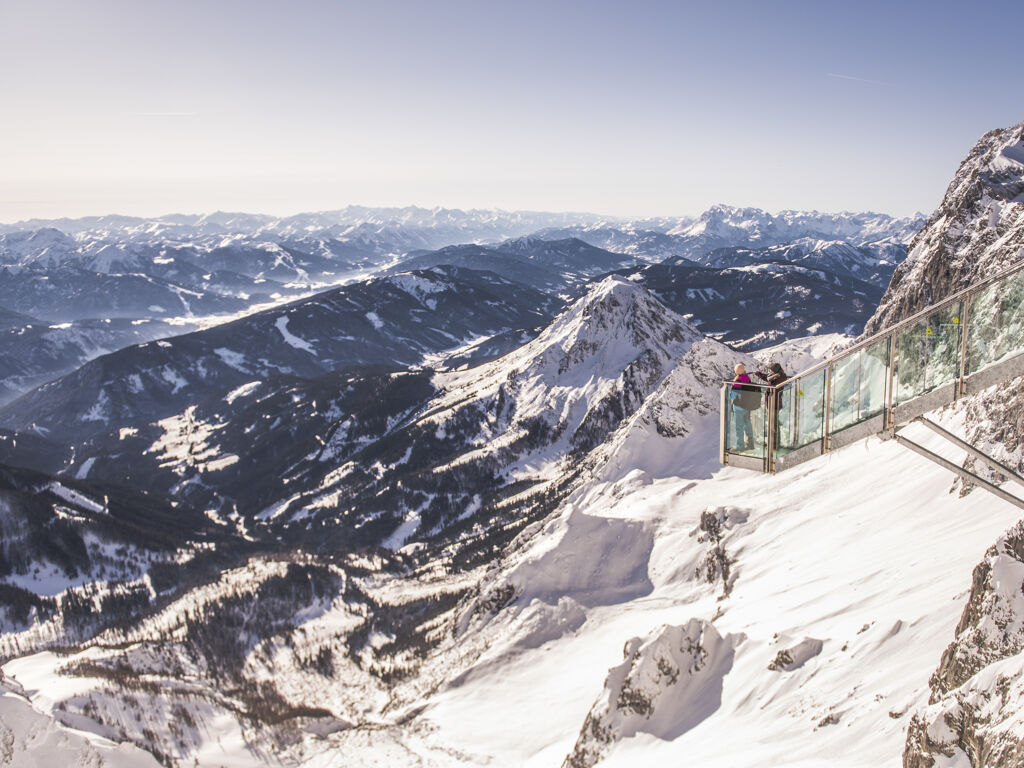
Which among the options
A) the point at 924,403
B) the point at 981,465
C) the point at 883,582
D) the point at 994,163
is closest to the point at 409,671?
the point at 883,582

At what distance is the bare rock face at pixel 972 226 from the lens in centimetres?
8606

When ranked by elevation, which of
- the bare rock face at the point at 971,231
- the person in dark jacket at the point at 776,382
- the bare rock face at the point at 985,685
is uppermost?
the bare rock face at the point at 971,231

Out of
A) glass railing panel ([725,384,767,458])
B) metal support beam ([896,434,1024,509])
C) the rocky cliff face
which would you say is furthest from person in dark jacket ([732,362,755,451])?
the rocky cliff face

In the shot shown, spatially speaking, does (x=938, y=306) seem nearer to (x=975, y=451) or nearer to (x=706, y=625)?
(x=975, y=451)

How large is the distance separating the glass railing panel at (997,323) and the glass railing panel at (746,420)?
5.44 metres

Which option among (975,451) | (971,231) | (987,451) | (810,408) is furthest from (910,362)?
(971,231)

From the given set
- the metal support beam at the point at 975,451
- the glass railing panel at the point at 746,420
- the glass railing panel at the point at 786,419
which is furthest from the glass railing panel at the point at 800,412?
the metal support beam at the point at 975,451

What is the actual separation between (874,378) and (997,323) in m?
2.82

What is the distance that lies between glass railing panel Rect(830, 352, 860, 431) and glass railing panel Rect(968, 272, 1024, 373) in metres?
2.57

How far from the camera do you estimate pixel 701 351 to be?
468 feet

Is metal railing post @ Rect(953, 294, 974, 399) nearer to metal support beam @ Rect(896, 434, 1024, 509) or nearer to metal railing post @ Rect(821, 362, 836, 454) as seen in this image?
metal support beam @ Rect(896, 434, 1024, 509)

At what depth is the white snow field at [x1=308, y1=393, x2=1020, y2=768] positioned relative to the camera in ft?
138

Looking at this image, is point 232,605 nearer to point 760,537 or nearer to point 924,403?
point 760,537

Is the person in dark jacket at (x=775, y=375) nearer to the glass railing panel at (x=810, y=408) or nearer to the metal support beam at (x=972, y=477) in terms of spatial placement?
the glass railing panel at (x=810, y=408)
